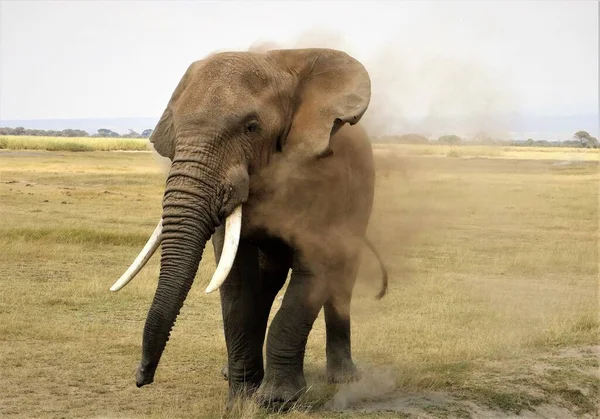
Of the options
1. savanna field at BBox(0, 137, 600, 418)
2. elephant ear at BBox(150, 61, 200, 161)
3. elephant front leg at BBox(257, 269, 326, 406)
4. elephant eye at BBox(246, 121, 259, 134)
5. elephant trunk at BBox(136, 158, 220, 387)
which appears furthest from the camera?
savanna field at BBox(0, 137, 600, 418)

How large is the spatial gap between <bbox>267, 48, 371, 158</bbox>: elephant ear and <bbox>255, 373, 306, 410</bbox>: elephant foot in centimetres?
198

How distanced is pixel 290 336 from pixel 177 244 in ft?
5.42

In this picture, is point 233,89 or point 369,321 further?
point 369,321

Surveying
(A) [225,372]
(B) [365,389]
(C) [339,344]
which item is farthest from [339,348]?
(A) [225,372]

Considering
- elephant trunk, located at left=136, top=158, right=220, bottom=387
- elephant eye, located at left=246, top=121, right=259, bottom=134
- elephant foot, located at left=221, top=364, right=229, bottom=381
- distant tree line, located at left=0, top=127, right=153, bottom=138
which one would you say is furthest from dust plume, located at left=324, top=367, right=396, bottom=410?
distant tree line, located at left=0, top=127, right=153, bottom=138

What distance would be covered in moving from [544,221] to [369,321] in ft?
48.6

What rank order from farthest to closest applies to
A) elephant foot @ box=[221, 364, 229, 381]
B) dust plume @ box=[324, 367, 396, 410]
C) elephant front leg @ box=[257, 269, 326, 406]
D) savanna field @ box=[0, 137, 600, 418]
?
1. elephant foot @ box=[221, 364, 229, 381]
2. savanna field @ box=[0, 137, 600, 418]
3. dust plume @ box=[324, 367, 396, 410]
4. elephant front leg @ box=[257, 269, 326, 406]

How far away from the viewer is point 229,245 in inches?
298

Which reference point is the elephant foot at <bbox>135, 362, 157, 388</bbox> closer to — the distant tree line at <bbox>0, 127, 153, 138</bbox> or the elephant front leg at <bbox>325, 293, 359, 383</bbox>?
the elephant front leg at <bbox>325, 293, 359, 383</bbox>

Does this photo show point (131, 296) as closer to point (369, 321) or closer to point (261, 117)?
point (369, 321)

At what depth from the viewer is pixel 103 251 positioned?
18594mm

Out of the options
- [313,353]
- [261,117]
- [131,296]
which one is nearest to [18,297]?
[131,296]

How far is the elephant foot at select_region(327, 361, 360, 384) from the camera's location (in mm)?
10124

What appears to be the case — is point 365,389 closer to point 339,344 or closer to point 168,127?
point 339,344
